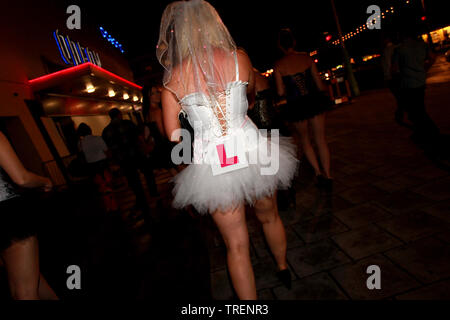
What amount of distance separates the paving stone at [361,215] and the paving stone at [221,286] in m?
1.49

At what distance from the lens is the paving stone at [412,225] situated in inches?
86.4

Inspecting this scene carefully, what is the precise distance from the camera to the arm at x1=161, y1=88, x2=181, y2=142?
1677mm

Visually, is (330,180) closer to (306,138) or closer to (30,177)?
(306,138)

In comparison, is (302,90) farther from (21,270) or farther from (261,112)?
(21,270)

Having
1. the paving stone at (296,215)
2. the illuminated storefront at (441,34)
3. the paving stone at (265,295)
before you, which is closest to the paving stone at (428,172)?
the paving stone at (296,215)

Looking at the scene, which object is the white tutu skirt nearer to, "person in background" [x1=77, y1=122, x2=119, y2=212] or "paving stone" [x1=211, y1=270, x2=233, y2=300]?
"paving stone" [x1=211, y1=270, x2=233, y2=300]

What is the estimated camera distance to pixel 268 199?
1828 millimetres

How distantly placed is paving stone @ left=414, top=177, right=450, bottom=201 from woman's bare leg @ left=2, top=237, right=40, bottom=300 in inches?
159

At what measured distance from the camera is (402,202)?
9.00 ft

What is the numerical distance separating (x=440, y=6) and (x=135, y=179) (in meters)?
42.4

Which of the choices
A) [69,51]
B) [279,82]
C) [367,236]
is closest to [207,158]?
[367,236]
